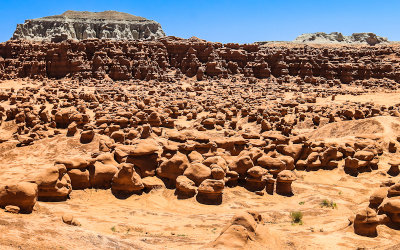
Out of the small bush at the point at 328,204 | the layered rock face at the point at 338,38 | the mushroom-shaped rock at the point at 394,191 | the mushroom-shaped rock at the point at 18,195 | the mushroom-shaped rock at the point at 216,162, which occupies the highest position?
the layered rock face at the point at 338,38

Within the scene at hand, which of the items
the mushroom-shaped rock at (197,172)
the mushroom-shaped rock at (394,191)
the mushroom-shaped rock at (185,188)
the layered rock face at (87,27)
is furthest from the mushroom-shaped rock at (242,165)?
the layered rock face at (87,27)

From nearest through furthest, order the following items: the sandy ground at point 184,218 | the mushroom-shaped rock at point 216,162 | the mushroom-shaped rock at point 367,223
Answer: the sandy ground at point 184,218 < the mushroom-shaped rock at point 367,223 < the mushroom-shaped rock at point 216,162

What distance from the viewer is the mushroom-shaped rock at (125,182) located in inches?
392

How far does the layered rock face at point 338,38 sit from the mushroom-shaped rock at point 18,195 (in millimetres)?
67057

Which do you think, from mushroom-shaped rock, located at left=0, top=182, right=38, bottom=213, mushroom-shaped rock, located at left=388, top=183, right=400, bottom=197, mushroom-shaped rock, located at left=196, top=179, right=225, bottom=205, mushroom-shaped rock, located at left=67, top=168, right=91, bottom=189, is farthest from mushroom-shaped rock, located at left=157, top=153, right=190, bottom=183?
mushroom-shaped rock, located at left=388, top=183, right=400, bottom=197

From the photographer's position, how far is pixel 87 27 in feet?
214

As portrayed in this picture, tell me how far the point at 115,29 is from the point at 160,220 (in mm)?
62698

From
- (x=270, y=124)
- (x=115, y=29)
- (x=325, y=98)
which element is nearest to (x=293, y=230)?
(x=270, y=124)

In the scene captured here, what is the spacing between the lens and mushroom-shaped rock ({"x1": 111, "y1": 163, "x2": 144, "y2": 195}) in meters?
9.96

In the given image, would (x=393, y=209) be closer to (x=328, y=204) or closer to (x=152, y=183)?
(x=328, y=204)

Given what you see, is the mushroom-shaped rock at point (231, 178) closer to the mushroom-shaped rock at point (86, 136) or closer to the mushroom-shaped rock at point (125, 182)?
the mushroom-shaped rock at point (125, 182)

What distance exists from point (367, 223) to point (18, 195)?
7.23m

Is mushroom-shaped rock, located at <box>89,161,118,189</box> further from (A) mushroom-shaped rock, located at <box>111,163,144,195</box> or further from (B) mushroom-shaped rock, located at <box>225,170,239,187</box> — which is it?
(B) mushroom-shaped rock, located at <box>225,170,239,187</box>

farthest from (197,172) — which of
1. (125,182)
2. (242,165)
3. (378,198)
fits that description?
(378,198)
